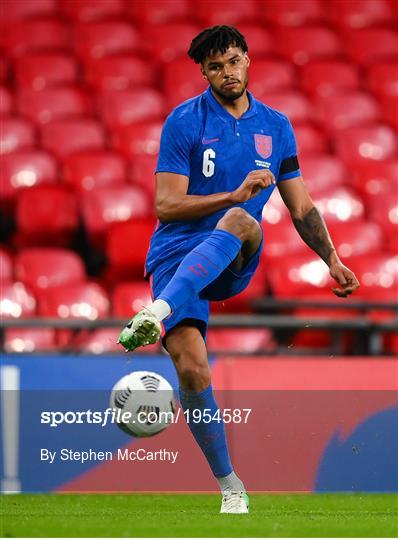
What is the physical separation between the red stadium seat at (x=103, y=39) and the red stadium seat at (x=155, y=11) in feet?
0.96

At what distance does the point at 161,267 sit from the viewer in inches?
191

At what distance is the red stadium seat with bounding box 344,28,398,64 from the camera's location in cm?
1115

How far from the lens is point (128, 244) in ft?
27.2

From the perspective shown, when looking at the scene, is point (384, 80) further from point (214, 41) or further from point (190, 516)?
point (190, 516)

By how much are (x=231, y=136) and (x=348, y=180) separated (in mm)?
4919

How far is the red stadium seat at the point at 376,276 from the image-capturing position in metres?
8.20

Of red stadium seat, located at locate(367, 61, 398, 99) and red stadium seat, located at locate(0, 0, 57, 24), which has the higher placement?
red stadium seat, located at locate(0, 0, 57, 24)

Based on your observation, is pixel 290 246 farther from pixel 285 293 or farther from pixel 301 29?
pixel 301 29

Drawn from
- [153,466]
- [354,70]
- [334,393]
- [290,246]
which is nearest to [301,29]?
[354,70]

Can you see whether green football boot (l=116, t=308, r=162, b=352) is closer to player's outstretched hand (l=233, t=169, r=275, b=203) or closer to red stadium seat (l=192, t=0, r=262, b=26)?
player's outstretched hand (l=233, t=169, r=275, b=203)

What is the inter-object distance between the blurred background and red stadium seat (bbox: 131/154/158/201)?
0.01m

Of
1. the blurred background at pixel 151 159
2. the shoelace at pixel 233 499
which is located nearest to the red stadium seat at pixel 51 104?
the blurred background at pixel 151 159

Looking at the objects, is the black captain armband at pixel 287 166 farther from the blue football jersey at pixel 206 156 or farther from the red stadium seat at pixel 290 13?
the red stadium seat at pixel 290 13

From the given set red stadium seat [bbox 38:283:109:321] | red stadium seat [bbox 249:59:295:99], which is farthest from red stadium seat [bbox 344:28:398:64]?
red stadium seat [bbox 38:283:109:321]
